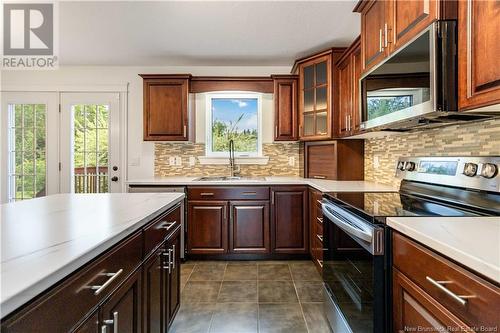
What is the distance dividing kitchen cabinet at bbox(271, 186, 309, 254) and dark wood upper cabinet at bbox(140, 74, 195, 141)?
1.37m

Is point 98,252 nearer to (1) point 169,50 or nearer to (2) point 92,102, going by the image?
(1) point 169,50

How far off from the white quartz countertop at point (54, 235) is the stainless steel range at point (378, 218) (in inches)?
38.9

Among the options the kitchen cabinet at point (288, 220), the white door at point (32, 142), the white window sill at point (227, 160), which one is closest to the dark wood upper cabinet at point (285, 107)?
the white window sill at point (227, 160)

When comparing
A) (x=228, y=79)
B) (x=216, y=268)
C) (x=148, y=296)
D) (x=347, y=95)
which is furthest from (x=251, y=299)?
(x=228, y=79)

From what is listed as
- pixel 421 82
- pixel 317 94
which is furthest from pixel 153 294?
pixel 317 94

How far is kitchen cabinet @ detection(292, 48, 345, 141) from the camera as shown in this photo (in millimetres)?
2930

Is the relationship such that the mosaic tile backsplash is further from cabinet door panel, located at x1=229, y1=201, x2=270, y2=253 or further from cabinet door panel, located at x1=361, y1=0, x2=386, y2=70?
cabinet door panel, located at x1=361, y1=0, x2=386, y2=70

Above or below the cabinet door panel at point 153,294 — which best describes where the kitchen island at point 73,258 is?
above

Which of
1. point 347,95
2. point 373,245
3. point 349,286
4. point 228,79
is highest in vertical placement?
point 228,79

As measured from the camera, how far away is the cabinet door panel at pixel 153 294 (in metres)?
1.24

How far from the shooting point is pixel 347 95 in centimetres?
270

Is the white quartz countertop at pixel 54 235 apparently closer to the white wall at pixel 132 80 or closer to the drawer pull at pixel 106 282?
the drawer pull at pixel 106 282

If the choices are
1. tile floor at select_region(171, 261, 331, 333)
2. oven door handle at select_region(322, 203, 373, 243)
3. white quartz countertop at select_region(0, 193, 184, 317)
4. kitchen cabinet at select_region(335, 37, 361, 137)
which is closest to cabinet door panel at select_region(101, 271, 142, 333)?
white quartz countertop at select_region(0, 193, 184, 317)

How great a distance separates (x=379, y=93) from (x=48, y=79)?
4.04m
